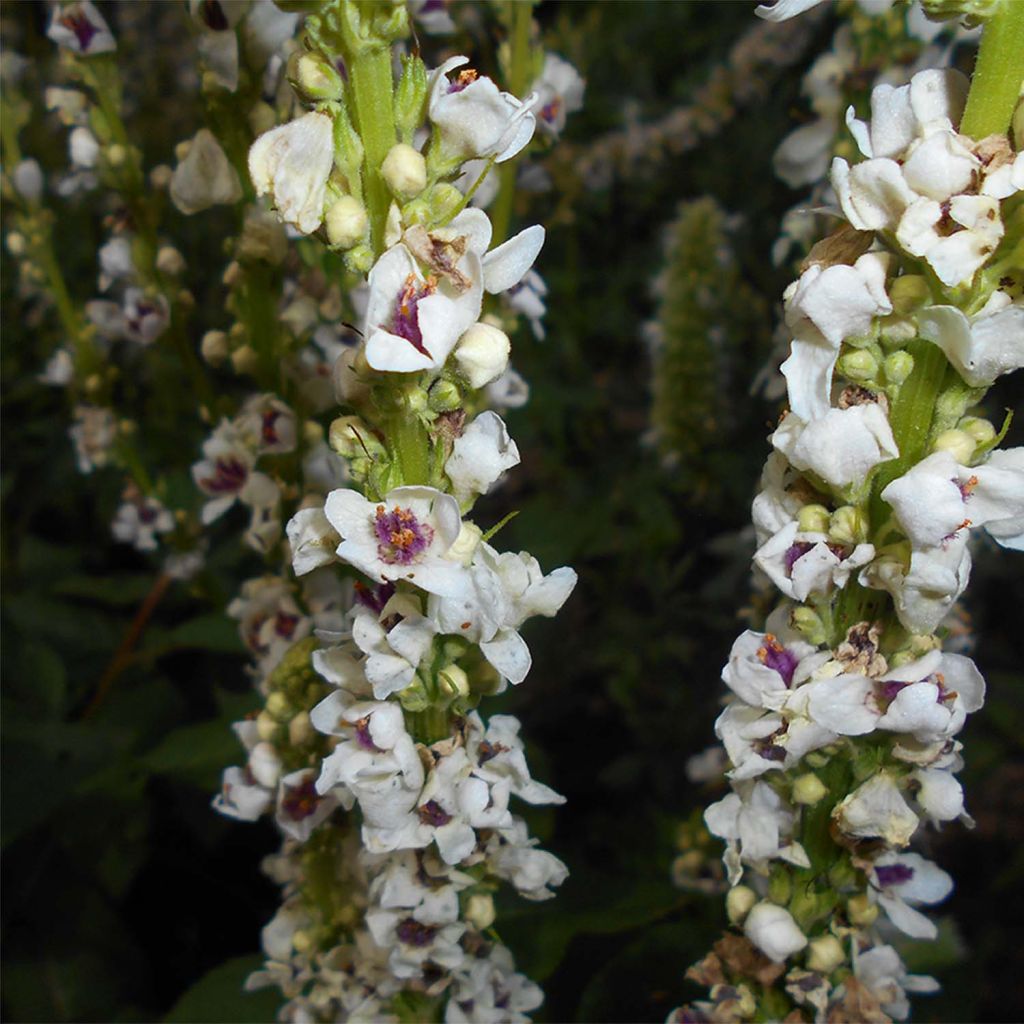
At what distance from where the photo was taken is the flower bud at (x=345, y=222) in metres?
0.43

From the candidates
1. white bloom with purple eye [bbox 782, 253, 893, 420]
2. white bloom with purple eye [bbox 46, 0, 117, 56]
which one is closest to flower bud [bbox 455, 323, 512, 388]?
white bloom with purple eye [bbox 782, 253, 893, 420]

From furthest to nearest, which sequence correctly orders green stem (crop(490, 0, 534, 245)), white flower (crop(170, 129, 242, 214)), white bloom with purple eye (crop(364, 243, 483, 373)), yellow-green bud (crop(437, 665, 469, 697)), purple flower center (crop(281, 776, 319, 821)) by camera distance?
green stem (crop(490, 0, 534, 245)), white flower (crop(170, 129, 242, 214)), purple flower center (crop(281, 776, 319, 821)), yellow-green bud (crop(437, 665, 469, 697)), white bloom with purple eye (crop(364, 243, 483, 373))

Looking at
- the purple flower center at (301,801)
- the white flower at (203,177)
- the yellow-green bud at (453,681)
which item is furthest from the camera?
the white flower at (203,177)

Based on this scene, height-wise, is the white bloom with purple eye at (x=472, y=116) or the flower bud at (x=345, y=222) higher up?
the white bloom with purple eye at (x=472, y=116)

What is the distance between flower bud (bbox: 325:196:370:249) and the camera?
43 centimetres

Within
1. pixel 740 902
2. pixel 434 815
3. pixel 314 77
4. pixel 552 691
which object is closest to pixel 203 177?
pixel 314 77

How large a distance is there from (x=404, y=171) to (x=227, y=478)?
1.75 feet

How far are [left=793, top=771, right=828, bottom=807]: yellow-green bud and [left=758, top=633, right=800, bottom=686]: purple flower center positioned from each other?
0.17 feet

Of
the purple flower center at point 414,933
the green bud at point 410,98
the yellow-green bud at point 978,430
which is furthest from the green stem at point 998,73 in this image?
the purple flower center at point 414,933

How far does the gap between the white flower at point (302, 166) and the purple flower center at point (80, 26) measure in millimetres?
569

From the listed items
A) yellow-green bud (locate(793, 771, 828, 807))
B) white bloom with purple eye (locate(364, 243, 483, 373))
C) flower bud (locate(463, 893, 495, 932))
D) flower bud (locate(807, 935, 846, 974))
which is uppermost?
white bloom with purple eye (locate(364, 243, 483, 373))

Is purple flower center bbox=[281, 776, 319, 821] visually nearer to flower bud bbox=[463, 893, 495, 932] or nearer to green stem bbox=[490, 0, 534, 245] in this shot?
flower bud bbox=[463, 893, 495, 932]

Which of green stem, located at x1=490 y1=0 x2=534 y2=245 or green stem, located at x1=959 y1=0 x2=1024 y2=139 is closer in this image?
green stem, located at x1=959 y1=0 x2=1024 y2=139

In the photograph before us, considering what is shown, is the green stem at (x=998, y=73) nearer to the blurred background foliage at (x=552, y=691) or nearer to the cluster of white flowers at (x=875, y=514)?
the cluster of white flowers at (x=875, y=514)
